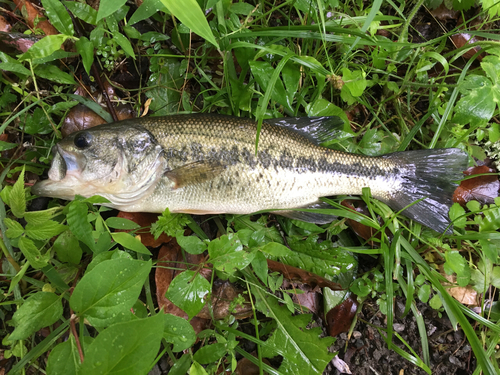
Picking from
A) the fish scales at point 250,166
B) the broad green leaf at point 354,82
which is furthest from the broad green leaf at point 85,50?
the broad green leaf at point 354,82

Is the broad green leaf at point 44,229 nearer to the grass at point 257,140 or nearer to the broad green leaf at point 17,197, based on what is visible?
the grass at point 257,140

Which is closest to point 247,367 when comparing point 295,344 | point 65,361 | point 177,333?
point 295,344

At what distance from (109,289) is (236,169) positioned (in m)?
1.18

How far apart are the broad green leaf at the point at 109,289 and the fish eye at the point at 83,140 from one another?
1074 millimetres

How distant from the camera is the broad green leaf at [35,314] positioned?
5.55 feet

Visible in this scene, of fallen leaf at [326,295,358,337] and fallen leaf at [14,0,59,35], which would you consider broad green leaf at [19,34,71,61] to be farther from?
fallen leaf at [326,295,358,337]

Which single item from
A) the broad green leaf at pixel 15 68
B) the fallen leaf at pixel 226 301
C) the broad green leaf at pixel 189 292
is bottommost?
the fallen leaf at pixel 226 301

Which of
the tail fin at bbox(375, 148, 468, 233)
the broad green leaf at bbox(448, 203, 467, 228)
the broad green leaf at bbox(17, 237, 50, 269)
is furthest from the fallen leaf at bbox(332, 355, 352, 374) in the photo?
the broad green leaf at bbox(17, 237, 50, 269)

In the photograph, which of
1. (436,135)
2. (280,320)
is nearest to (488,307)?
(436,135)

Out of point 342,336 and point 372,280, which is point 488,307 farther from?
point 342,336

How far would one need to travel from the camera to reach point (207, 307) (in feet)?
7.57

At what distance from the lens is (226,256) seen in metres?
1.96

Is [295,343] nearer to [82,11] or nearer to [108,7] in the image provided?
[108,7]

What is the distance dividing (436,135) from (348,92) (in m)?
0.86
